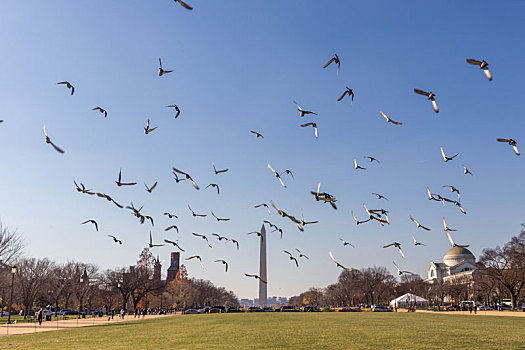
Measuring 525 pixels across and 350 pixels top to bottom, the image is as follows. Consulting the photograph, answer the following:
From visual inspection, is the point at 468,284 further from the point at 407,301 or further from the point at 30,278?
the point at 30,278

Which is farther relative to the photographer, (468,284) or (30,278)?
(468,284)

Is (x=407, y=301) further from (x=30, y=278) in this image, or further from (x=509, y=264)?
(x=30, y=278)

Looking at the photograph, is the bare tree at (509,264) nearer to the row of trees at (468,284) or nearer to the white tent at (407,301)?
the row of trees at (468,284)

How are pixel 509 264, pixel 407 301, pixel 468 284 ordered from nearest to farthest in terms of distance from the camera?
1. pixel 509 264
2. pixel 407 301
3. pixel 468 284

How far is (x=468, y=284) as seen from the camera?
139500mm

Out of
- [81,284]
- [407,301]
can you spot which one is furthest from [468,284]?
[81,284]

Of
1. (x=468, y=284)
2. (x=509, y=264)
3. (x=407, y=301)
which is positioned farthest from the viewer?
(x=468, y=284)

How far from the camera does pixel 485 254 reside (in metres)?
95.2

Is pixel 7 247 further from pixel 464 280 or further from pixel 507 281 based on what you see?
pixel 464 280

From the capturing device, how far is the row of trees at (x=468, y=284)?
288 feet

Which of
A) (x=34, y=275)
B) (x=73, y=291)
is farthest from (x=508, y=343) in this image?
(x=73, y=291)

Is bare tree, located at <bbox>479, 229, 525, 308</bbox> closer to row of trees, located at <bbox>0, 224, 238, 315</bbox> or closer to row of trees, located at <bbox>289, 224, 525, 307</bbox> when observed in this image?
row of trees, located at <bbox>289, 224, 525, 307</bbox>

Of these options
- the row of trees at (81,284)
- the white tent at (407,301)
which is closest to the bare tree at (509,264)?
the white tent at (407,301)

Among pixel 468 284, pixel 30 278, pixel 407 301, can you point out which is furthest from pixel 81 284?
pixel 468 284
